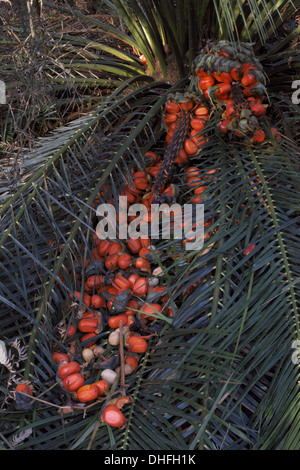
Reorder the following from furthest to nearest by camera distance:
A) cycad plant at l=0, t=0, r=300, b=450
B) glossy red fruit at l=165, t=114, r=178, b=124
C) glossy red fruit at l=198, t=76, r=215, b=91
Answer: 1. glossy red fruit at l=165, t=114, r=178, b=124
2. glossy red fruit at l=198, t=76, r=215, b=91
3. cycad plant at l=0, t=0, r=300, b=450

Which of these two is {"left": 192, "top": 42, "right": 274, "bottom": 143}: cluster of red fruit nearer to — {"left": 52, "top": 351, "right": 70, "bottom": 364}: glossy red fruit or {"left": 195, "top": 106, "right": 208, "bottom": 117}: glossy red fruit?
{"left": 195, "top": 106, "right": 208, "bottom": 117}: glossy red fruit

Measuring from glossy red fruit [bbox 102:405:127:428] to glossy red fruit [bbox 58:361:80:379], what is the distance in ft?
0.70

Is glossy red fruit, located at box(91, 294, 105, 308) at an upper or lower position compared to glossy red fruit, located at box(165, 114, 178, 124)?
lower

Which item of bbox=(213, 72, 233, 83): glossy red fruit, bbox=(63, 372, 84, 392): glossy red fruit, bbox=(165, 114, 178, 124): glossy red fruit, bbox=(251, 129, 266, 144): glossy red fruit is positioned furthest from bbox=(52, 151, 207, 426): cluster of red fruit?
bbox=(213, 72, 233, 83): glossy red fruit

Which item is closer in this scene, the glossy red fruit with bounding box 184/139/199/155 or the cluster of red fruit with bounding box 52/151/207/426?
the cluster of red fruit with bounding box 52/151/207/426

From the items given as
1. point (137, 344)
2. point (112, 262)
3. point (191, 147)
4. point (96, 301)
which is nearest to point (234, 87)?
point (191, 147)

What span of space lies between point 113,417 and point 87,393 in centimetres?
14

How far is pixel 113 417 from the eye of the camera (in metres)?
1.46

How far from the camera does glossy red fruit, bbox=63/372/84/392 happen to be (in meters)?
1.60

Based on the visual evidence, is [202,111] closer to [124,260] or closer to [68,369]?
[124,260]

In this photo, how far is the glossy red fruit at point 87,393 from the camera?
157cm

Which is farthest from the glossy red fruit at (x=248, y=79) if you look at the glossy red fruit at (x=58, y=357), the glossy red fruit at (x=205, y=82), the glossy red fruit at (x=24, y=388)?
the glossy red fruit at (x=24, y=388)
